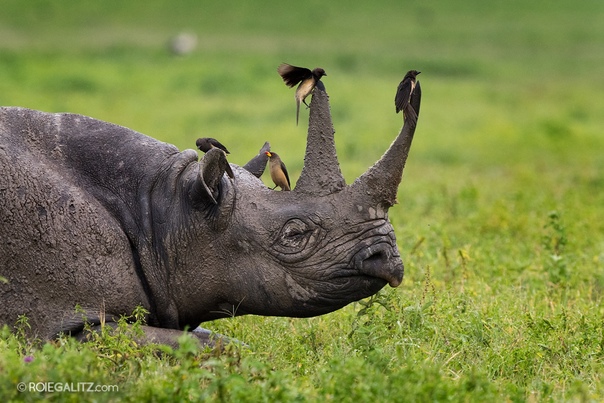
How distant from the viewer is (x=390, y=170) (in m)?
5.50

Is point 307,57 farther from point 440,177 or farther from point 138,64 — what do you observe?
point 440,177

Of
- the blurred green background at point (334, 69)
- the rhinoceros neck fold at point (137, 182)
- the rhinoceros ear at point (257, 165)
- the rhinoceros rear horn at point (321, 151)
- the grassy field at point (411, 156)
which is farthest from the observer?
the blurred green background at point (334, 69)

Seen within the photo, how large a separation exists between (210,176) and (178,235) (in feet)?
1.29

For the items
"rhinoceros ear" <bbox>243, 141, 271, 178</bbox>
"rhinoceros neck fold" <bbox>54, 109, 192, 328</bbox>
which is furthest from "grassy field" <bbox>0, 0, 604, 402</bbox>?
"rhinoceros ear" <bbox>243, 141, 271, 178</bbox>

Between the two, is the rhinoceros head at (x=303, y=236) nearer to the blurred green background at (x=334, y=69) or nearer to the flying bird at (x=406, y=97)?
the flying bird at (x=406, y=97)

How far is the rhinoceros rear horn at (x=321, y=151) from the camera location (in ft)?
18.2

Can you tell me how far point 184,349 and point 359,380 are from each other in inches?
30.9

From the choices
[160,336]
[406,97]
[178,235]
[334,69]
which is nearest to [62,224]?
[178,235]

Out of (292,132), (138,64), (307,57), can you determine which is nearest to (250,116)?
(292,132)

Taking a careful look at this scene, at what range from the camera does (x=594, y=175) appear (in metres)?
14.6

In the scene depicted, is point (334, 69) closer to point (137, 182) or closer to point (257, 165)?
point (257, 165)

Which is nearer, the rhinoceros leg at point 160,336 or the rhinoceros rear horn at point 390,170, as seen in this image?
the rhinoceros rear horn at point 390,170

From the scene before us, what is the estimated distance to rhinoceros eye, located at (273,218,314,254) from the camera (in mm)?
5676

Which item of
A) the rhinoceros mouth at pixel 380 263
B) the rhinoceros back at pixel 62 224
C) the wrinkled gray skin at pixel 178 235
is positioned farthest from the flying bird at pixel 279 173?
the rhinoceros mouth at pixel 380 263
